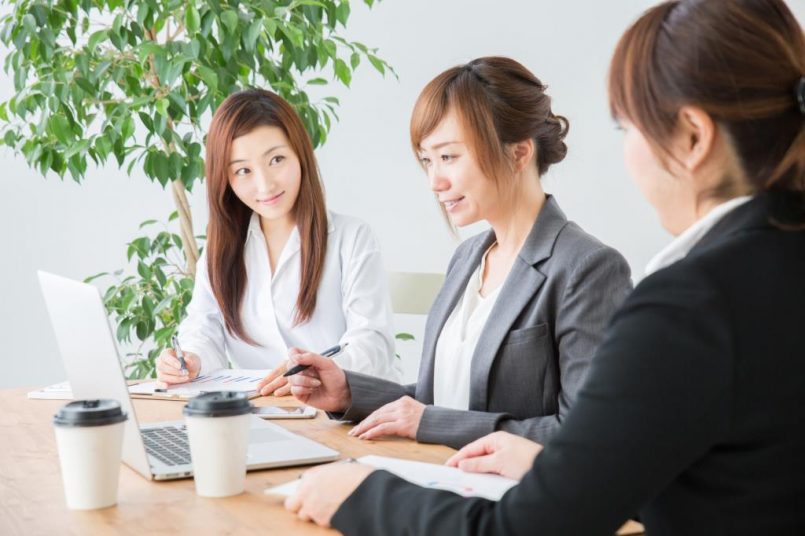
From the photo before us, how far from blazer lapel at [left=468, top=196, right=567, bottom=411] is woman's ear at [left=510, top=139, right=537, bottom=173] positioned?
14 centimetres

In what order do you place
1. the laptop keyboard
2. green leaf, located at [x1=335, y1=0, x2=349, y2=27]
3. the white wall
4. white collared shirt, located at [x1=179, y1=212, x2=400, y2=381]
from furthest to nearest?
the white wall
green leaf, located at [x1=335, y1=0, x2=349, y2=27]
white collared shirt, located at [x1=179, y1=212, x2=400, y2=381]
the laptop keyboard

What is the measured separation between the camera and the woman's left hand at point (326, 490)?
1.16 meters

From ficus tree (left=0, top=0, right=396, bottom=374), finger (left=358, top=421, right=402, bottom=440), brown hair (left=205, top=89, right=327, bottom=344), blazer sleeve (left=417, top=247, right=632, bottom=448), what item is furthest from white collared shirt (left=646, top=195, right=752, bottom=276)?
ficus tree (left=0, top=0, right=396, bottom=374)

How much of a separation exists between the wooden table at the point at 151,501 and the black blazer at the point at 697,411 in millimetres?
302

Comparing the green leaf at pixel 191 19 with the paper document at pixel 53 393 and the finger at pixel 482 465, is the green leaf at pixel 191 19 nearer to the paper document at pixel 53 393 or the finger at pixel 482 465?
the paper document at pixel 53 393

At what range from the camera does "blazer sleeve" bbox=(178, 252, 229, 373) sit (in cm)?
254

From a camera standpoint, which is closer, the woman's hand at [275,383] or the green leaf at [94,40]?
the woman's hand at [275,383]

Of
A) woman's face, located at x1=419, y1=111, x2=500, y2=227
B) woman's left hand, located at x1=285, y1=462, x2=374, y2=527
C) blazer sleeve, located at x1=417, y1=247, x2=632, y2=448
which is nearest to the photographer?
woman's left hand, located at x1=285, y1=462, x2=374, y2=527

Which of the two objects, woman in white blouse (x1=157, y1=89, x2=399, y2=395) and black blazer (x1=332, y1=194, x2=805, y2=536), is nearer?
black blazer (x1=332, y1=194, x2=805, y2=536)

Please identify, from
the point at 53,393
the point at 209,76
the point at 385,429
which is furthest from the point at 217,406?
the point at 209,76

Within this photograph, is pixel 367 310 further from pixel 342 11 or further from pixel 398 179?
pixel 398 179

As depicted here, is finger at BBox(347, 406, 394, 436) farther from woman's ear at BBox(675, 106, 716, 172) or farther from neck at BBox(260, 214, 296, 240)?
neck at BBox(260, 214, 296, 240)

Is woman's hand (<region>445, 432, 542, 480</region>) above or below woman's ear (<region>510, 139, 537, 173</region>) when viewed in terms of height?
below

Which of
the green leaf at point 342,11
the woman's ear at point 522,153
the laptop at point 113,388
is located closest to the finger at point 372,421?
the laptop at point 113,388
